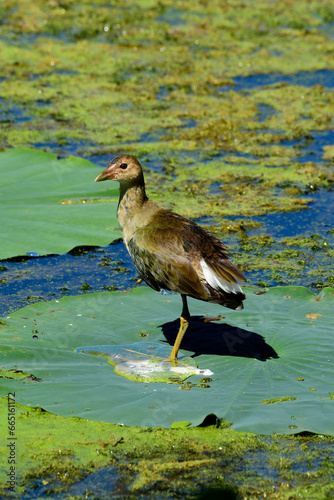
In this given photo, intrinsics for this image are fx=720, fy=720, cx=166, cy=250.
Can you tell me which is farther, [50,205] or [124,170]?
[50,205]

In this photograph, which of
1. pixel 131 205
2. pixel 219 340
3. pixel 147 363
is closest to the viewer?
pixel 147 363

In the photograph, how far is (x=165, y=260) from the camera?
3564 millimetres

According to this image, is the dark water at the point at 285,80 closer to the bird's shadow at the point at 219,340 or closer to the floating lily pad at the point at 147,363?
the bird's shadow at the point at 219,340

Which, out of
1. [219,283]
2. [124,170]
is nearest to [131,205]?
[124,170]

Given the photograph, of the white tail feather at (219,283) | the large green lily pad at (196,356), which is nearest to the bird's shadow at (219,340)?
the large green lily pad at (196,356)

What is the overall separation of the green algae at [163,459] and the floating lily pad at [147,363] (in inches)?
11.1

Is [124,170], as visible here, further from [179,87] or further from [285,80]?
[285,80]

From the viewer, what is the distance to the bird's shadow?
3.54 metres

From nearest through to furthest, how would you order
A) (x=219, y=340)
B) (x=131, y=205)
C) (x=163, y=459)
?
(x=163, y=459) → (x=219, y=340) → (x=131, y=205)

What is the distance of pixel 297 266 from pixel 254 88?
400 cm

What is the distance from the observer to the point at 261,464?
2953mm

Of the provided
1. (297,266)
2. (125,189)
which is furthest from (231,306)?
(297,266)

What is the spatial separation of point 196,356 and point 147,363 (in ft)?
0.90

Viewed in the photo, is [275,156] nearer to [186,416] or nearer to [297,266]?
[297,266]
